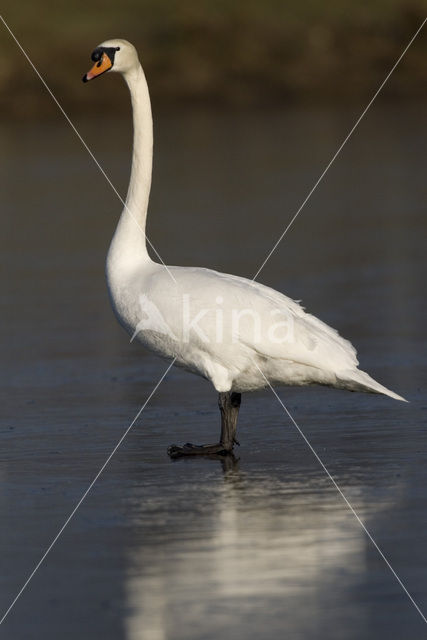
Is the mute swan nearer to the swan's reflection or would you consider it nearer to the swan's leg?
the swan's leg

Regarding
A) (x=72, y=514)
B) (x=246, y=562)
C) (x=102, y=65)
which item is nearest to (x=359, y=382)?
(x=72, y=514)

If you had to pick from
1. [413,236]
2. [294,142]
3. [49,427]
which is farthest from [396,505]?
[294,142]

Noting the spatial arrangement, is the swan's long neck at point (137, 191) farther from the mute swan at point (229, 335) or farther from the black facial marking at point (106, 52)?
the mute swan at point (229, 335)

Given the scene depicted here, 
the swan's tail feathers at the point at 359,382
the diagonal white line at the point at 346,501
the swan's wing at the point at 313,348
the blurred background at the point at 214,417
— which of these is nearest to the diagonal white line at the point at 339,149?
the blurred background at the point at 214,417

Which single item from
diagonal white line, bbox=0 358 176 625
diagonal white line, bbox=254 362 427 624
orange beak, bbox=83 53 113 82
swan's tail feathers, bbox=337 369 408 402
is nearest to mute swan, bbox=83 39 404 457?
swan's tail feathers, bbox=337 369 408 402

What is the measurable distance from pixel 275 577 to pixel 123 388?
398cm

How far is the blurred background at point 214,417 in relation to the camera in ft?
17.9

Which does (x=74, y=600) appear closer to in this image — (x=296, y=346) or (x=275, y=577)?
(x=275, y=577)

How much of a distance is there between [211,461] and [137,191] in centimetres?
207

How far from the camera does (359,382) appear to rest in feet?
25.0

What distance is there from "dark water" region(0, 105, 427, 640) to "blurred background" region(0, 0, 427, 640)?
2 cm

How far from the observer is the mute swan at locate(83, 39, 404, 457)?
781 cm

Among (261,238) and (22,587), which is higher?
(22,587)

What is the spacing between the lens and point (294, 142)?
2630 centimetres
